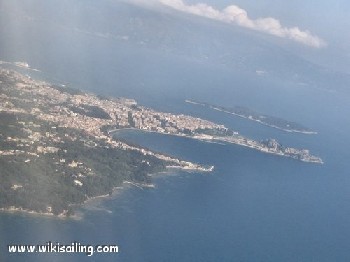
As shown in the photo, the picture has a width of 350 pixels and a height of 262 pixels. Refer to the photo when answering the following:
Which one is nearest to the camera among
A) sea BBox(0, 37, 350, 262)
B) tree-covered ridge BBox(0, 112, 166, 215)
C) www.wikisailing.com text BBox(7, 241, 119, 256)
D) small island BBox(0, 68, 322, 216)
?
www.wikisailing.com text BBox(7, 241, 119, 256)

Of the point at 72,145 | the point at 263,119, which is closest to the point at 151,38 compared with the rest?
the point at 263,119

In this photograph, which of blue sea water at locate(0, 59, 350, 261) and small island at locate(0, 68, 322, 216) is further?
small island at locate(0, 68, 322, 216)

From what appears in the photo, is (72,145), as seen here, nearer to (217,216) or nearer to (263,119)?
(217,216)

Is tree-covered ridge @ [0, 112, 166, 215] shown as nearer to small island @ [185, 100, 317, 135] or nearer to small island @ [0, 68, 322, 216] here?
small island @ [0, 68, 322, 216]

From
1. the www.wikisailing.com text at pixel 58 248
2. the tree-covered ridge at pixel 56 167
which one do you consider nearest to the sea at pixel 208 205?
the www.wikisailing.com text at pixel 58 248

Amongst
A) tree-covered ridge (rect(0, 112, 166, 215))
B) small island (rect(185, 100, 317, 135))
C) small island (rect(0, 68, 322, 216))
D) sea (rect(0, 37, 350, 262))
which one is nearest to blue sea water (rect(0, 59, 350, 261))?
sea (rect(0, 37, 350, 262))

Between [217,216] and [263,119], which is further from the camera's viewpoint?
[263,119]

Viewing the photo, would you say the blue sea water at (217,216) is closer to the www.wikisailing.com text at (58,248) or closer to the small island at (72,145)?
the www.wikisailing.com text at (58,248)
